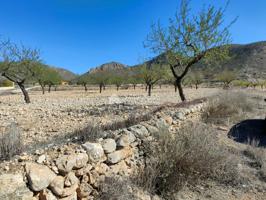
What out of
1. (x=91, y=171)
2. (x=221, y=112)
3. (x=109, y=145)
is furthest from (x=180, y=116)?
(x=91, y=171)

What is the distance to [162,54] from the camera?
15.5 meters

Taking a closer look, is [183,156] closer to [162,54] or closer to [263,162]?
[263,162]

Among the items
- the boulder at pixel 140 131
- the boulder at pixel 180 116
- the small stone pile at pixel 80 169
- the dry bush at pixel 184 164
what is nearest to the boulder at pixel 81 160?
the small stone pile at pixel 80 169

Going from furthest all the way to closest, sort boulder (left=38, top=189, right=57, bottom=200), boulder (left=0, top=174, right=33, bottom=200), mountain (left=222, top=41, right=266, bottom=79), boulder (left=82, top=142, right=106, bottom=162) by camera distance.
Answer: mountain (left=222, top=41, right=266, bottom=79)
boulder (left=82, top=142, right=106, bottom=162)
boulder (left=38, top=189, right=57, bottom=200)
boulder (left=0, top=174, right=33, bottom=200)

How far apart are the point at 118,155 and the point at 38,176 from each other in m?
1.56

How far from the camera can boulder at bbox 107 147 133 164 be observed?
13.1 feet

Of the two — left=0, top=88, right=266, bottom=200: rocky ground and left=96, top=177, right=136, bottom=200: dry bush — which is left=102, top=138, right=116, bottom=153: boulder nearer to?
left=0, top=88, right=266, bottom=200: rocky ground

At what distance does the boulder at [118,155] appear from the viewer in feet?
13.1

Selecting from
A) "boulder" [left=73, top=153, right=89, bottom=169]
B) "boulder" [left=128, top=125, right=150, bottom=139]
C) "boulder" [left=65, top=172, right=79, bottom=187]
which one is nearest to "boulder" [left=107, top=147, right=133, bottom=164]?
"boulder" [left=128, top=125, right=150, bottom=139]

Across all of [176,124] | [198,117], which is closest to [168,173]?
[176,124]

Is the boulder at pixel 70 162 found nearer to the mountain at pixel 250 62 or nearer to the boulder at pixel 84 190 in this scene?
the boulder at pixel 84 190

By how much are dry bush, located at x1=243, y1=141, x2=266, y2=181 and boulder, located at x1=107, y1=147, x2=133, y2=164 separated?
3.11m

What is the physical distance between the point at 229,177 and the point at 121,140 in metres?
2.64

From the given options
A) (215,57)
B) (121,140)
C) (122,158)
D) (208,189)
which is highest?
(215,57)
